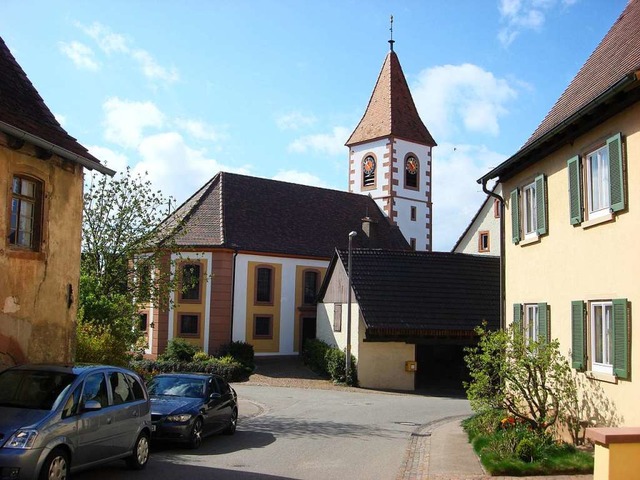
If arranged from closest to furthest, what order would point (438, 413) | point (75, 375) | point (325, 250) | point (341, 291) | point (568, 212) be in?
point (75, 375)
point (568, 212)
point (438, 413)
point (341, 291)
point (325, 250)

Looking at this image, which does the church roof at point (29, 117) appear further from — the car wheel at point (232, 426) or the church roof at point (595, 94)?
the church roof at point (595, 94)

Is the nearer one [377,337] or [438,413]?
[438,413]

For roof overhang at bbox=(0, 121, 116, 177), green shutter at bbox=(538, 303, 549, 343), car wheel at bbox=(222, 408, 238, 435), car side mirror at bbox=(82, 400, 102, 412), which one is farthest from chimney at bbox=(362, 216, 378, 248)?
car side mirror at bbox=(82, 400, 102, 412)

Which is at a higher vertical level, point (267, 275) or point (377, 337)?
point (267, 275)

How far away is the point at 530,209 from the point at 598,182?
382 centimetres

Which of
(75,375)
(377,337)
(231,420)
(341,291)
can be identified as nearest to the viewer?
(75,375)

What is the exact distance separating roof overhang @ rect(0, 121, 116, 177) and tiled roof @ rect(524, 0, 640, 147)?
30.7ft

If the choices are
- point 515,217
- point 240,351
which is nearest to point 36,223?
point 515,217

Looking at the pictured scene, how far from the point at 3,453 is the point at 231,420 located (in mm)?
8283

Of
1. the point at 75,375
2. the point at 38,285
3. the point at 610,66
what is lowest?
the point at 75,375

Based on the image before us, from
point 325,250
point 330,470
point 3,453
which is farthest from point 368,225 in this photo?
point 3,453

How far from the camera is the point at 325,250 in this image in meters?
44.2

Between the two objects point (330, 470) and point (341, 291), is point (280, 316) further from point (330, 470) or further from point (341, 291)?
point (330, 470)

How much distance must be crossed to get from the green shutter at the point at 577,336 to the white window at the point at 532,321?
201 centimetres
